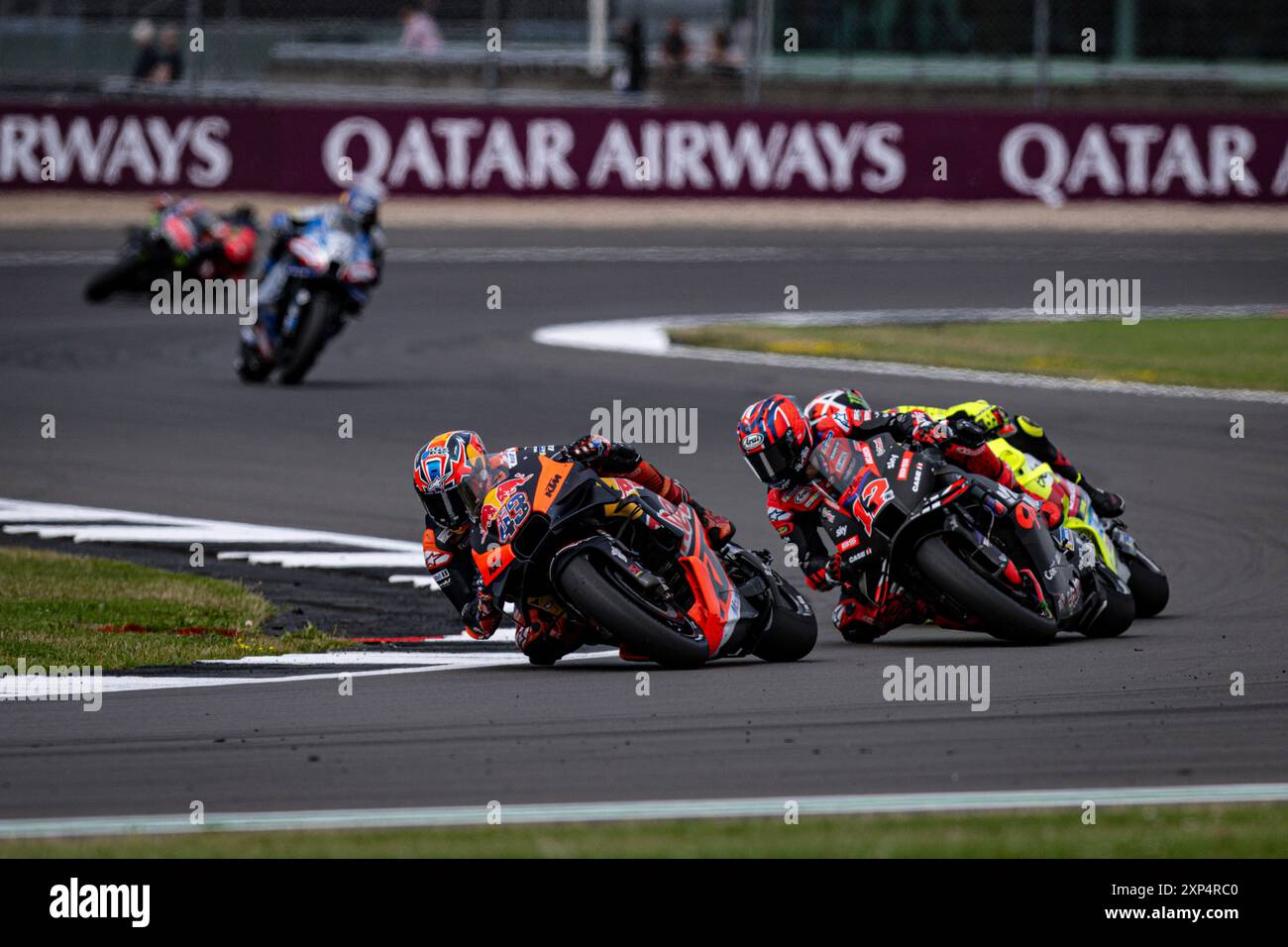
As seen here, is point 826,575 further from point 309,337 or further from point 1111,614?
point 309,337

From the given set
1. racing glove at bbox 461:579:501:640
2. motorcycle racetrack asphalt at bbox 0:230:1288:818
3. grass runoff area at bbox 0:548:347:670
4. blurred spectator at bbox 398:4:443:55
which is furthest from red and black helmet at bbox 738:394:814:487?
Result: blurred spectator at bbox 398:4:443:55

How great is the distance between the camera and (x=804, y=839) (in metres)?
6.07

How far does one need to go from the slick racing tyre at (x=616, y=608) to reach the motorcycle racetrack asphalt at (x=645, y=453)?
0.21 meters

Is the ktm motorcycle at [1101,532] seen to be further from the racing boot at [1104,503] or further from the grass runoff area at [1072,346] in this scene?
the grass runoff area at [1072,346]

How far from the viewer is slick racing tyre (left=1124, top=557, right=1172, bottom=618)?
10375mm

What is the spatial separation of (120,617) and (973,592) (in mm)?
4301

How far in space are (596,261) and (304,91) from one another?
5.28 meters

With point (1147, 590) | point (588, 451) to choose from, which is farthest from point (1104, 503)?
point (588, 451)

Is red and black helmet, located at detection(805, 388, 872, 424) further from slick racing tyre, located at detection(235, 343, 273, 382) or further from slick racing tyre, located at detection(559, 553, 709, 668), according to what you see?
slick racing tyre, located at detection(235, 343, 273, 382)

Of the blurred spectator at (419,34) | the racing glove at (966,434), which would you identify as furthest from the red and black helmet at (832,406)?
the blurred spectator at (419,34)
